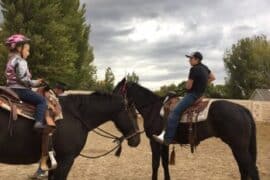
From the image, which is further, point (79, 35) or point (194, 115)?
point (79, 35)

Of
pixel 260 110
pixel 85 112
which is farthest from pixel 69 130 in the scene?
pixel 260 110

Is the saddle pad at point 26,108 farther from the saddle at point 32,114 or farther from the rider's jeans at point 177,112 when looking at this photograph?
the rider's jeans at point 177,112

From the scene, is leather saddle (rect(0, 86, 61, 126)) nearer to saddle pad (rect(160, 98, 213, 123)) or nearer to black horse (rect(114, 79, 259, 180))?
black horse (rect(114, 79, 259, 180))

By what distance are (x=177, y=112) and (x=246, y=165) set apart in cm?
169

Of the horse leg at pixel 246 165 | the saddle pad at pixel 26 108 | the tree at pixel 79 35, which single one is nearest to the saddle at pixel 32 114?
the saddle pad at pixel 26 108

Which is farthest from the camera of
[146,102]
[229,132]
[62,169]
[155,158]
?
[146,102]

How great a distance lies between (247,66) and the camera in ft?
222

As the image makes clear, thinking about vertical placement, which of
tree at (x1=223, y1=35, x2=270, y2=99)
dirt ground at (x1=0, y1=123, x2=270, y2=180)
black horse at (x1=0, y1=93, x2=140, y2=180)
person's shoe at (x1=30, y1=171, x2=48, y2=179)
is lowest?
dirt ground at (x1=0, y1=123, x2=270, y2=180)

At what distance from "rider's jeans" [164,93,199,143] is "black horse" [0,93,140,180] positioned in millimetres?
1800

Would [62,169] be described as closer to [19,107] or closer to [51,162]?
[51,162]

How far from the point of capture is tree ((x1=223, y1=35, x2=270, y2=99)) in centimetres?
6456

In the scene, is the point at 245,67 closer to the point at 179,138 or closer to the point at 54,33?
the point at 54,33

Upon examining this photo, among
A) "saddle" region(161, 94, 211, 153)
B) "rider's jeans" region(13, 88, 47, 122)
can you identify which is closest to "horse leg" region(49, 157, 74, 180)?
"rider's jeans" region(13, 88, 47, 122)

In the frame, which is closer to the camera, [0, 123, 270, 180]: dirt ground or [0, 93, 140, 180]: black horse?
[0, 93, 140, 180]: black horse
